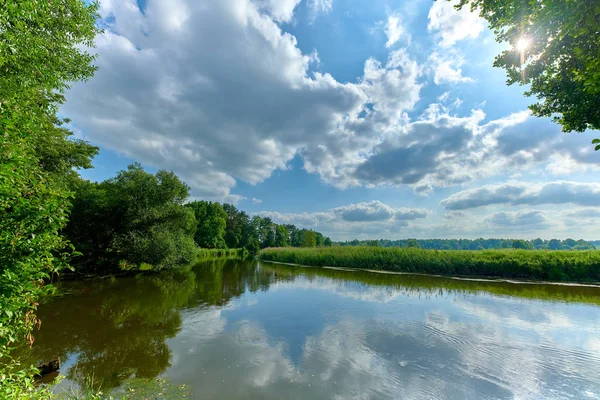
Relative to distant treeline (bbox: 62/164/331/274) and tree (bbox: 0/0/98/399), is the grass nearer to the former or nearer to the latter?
distant treeline (bbox: 62/164/331/274)

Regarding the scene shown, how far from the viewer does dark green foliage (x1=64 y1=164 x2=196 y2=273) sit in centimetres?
2028

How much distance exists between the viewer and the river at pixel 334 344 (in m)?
5.44

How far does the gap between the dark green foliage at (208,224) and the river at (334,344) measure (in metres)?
48.7

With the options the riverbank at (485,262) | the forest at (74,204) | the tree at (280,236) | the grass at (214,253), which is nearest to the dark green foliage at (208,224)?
the grass at (214,253)

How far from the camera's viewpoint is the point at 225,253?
58.1 m

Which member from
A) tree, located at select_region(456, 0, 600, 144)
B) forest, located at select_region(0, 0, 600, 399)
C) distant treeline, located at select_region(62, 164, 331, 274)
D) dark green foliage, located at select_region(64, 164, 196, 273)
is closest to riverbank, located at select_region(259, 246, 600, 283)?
forest, located at select_region(0, 0, 600, 399)

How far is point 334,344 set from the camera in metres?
7.57

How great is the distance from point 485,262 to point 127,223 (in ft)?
96.0

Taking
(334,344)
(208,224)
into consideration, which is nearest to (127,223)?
(334,344)

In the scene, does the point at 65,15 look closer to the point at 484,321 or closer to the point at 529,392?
the point at 529,392

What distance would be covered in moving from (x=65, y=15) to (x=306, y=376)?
1116 cm

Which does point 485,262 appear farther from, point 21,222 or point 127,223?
point 127,223

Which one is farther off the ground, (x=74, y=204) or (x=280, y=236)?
(x=280, y=236)

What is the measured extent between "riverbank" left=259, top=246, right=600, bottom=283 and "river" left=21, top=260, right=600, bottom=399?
537 cm
